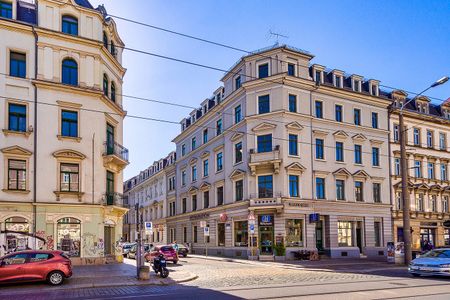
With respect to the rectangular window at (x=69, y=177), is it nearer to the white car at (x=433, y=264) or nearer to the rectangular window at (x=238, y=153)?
the rectangular window at (x=238, y=153)

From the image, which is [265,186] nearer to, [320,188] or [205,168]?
[320,188]

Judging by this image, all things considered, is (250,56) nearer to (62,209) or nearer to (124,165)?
(124,165)

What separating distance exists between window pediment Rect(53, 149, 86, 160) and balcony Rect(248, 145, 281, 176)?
Result: 48.5 ft

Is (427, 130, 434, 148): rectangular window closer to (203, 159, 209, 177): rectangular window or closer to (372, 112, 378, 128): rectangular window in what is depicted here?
(372, 112, 378, 128): rectangular window

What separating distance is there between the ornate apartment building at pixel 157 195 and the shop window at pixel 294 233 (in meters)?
23.0

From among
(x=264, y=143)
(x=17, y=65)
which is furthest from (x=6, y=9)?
(x=264, y=143)

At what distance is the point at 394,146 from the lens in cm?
4491

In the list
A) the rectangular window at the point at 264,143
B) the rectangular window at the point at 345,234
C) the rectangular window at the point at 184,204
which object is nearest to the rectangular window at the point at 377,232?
the rectangular window at the point at 345,234

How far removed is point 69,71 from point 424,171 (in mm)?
36346

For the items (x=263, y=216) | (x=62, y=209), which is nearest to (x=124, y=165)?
(x=62, y=209)

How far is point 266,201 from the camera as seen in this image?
→ 37.1m

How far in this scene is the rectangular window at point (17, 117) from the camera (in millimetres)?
27125

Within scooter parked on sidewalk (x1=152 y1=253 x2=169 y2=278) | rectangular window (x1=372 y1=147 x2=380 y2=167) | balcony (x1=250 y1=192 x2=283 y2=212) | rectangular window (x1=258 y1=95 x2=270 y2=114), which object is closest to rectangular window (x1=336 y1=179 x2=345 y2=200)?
rectangular window (x1=372 y1=147 x2=380 y2=167)

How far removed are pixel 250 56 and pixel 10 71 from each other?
19.3 meters
